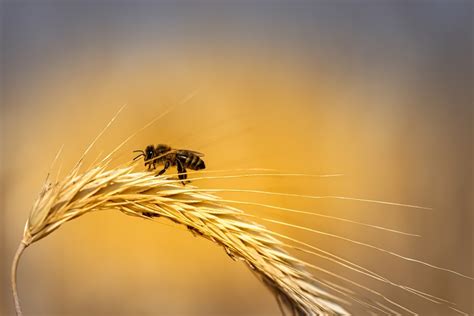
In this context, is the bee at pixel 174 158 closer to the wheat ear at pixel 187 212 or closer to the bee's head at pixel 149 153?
the bee's head at pixel 149 153

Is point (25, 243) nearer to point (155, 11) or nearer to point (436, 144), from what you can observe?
point (155, 11)

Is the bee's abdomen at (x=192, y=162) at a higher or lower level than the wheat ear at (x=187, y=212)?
higher

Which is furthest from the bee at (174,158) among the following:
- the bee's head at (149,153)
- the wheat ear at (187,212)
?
the wheat ear at (187,212)

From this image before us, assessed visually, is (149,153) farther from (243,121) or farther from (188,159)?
(243,121)

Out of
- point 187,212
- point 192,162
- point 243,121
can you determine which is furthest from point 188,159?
point 243,121

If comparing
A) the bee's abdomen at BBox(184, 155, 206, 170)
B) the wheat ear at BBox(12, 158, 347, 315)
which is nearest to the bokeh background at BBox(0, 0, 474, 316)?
the bee's abdomen at BBox(184, 155, 206, 170)
